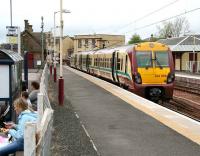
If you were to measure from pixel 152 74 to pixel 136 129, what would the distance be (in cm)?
1159

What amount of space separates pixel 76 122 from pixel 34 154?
8.61 meters

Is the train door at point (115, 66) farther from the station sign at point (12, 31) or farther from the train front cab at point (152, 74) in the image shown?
the station sign at point (12, 31)

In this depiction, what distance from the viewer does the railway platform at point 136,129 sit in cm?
1010

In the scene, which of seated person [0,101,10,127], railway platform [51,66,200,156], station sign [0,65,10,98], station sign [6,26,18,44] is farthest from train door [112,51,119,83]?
seated person [0,101,10,127]

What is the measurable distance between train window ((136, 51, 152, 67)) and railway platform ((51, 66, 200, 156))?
5.17m

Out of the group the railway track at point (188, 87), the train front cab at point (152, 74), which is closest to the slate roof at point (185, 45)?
the railway track at point (188, 87)

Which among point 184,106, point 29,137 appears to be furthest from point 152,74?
point 29,137

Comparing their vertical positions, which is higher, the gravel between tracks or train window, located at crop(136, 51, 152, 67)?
train window, located at crop(136, 51, 152, 67)

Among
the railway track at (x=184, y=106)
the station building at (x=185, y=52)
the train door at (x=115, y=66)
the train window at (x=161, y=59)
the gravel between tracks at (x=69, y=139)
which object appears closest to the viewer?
the gravel between tracks at (x=69, y=139)

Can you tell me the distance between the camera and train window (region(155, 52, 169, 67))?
24250 mm

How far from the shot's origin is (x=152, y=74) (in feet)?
78.5

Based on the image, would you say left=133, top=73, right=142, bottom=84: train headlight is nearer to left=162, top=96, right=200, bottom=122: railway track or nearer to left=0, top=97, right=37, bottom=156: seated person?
left=162, top=96, right=200, bottom=122: railway track

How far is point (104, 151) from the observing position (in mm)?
9969

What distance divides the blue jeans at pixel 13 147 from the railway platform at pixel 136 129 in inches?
108
